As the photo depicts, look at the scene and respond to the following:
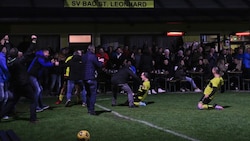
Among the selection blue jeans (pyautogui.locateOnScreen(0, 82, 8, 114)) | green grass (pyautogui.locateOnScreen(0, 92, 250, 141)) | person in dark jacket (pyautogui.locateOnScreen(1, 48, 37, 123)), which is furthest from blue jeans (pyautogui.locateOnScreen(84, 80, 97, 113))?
blue jeans (pyautogui.locateOnScreen(0, 82, 8, 114))

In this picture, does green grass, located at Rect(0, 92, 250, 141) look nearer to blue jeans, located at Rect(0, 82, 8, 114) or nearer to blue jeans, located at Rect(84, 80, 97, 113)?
blue jeans, located at Rect(84, 80, 97, 113)

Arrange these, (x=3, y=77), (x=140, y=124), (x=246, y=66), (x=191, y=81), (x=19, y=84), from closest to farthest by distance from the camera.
A: (x=140, y=124) → (x=19, y=84) → (x=3, y=77) → (x=191, y=81) → (x=246, y=66)

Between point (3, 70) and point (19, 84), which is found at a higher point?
point (3, 70)

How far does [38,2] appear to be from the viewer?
22844 mm

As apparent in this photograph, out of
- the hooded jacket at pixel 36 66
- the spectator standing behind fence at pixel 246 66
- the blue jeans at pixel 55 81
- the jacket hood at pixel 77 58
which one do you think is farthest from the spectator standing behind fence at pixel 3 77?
the spectator standing behind fence at pixel 246 66

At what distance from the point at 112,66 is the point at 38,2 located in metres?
5.25

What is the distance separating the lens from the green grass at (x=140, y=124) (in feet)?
31.4

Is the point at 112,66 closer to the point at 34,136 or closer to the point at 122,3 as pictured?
the point at 122,3

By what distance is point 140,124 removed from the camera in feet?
36.4

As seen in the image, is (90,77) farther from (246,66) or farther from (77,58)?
(246,66)

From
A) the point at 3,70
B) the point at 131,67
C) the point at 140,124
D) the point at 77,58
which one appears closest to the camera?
the point at 140,124

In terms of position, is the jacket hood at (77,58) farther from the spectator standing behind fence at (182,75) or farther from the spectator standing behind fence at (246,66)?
the spectator standing behind fence at (246,66)

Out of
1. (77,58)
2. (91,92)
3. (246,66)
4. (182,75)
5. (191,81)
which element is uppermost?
(77,58)

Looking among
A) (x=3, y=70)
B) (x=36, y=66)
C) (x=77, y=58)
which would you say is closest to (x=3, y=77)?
(x=3, y=70)
